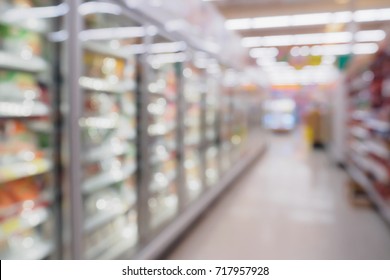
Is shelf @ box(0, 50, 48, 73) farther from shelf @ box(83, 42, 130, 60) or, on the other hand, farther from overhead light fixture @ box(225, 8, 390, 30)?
overhead light fixture @ box(225, 8, 390, 30)

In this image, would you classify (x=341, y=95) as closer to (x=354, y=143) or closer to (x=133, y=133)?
(x=354, y=143)

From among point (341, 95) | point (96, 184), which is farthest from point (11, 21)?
point (341, 95)

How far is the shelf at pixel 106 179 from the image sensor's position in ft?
7.80

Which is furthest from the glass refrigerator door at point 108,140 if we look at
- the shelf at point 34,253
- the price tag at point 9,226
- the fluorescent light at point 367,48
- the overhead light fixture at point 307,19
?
the overhead light fixture at point 307,19

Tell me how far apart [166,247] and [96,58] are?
1539 mm

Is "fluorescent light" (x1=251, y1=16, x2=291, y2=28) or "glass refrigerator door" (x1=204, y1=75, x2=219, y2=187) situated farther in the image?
"fluorescent light" (x1=251, y1=16, x2=291, y2=28)

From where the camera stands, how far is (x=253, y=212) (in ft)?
14.4

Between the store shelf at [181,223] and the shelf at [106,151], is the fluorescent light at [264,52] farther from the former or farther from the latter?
the shelf at [106,151]

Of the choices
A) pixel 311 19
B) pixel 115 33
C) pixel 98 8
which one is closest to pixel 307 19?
pixel 311 19

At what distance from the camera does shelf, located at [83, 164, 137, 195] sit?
2.38 meters

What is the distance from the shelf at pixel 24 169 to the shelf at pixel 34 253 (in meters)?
0.40

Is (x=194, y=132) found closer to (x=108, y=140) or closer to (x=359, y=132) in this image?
(x=108, y=140)

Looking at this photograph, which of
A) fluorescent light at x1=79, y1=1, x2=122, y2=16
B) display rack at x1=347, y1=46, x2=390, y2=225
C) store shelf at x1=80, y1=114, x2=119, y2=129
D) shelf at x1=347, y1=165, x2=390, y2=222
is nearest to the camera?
fluorescent light at x1=79, y1=1, x2=122, y2=16

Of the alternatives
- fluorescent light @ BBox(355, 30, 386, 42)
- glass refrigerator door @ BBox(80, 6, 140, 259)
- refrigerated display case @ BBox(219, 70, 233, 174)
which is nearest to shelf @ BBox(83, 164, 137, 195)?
glass refrigerator door @ BBox(80, 6, 140, 259)
